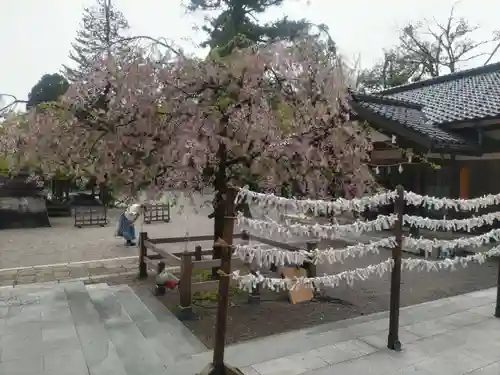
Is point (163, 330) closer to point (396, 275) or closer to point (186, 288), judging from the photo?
point (186, 288)

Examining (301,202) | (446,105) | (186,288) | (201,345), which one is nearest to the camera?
(301,202)

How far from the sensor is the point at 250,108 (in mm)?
4691

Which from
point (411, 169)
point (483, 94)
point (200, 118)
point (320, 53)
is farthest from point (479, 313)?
point (483, 94)

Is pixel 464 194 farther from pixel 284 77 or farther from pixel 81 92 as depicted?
pixel 81 92

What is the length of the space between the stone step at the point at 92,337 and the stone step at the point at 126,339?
0.07 metres

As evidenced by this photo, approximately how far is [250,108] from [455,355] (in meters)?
3.45

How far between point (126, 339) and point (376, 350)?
266 cm

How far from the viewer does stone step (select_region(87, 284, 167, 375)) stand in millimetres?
3591

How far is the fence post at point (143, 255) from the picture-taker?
704cm

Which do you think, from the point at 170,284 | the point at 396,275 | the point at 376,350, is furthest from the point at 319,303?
the point at 170,284

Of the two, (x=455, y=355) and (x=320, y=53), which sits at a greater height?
(x=320, y=53)

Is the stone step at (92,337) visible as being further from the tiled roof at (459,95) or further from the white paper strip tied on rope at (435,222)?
the tiled roof at (459,95)

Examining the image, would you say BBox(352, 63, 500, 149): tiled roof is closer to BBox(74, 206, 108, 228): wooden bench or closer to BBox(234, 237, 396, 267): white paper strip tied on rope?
BBox(234, 237, 396, 267): white paper strip tied on rope

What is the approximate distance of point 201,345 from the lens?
4184 millimetres
